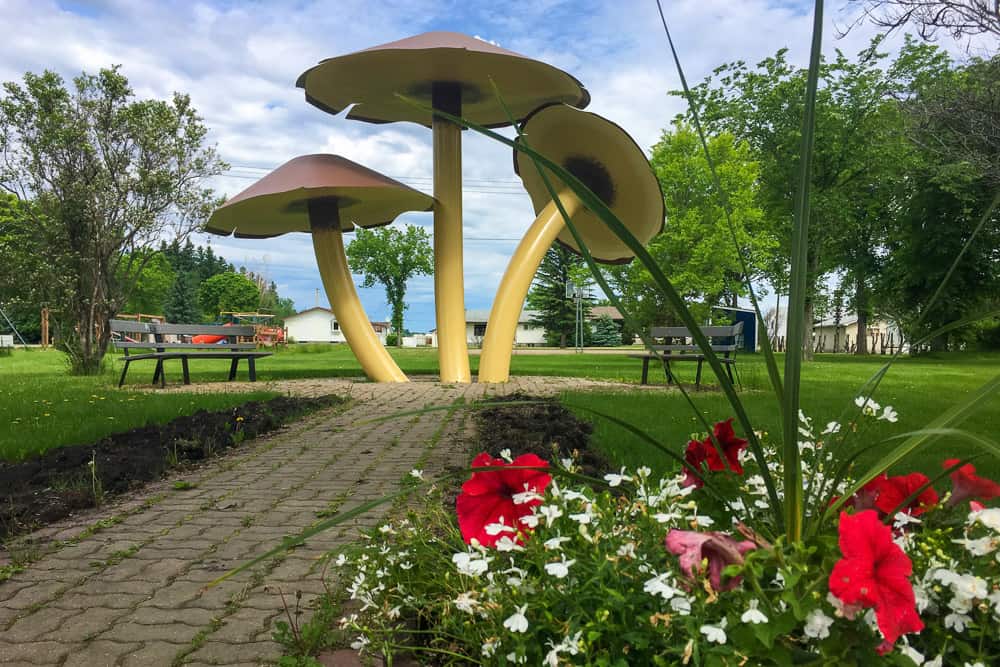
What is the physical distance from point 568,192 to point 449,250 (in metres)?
→ 2.45

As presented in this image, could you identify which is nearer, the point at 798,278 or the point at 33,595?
the point at 798,278

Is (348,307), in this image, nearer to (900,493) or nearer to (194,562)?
(194,562)

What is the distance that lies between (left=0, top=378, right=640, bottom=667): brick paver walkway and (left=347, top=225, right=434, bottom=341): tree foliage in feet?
183

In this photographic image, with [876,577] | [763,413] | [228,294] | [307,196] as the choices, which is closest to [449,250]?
[307,196]

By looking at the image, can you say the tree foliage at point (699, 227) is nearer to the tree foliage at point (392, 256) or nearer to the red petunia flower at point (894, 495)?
the red petunia flower at point (894, 495)

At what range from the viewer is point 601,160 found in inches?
488

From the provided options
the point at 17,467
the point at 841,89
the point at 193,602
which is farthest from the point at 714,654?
the point at 841,89

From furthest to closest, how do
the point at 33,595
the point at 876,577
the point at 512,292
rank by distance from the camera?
the point at 512,292 → the point at 33,595 → the point at 876,577

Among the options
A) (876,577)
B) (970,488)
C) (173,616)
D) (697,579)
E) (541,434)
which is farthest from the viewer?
(541,434)

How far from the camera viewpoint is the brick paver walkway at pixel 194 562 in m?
2.17

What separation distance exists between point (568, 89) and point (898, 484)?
437 inches

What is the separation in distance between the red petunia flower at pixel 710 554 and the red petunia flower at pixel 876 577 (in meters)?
0.20

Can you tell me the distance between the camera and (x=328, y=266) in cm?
1236

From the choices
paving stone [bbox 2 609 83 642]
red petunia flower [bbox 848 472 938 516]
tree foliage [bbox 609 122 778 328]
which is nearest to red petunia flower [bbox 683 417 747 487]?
red petunia flower [bbox 848 472 938 516]
